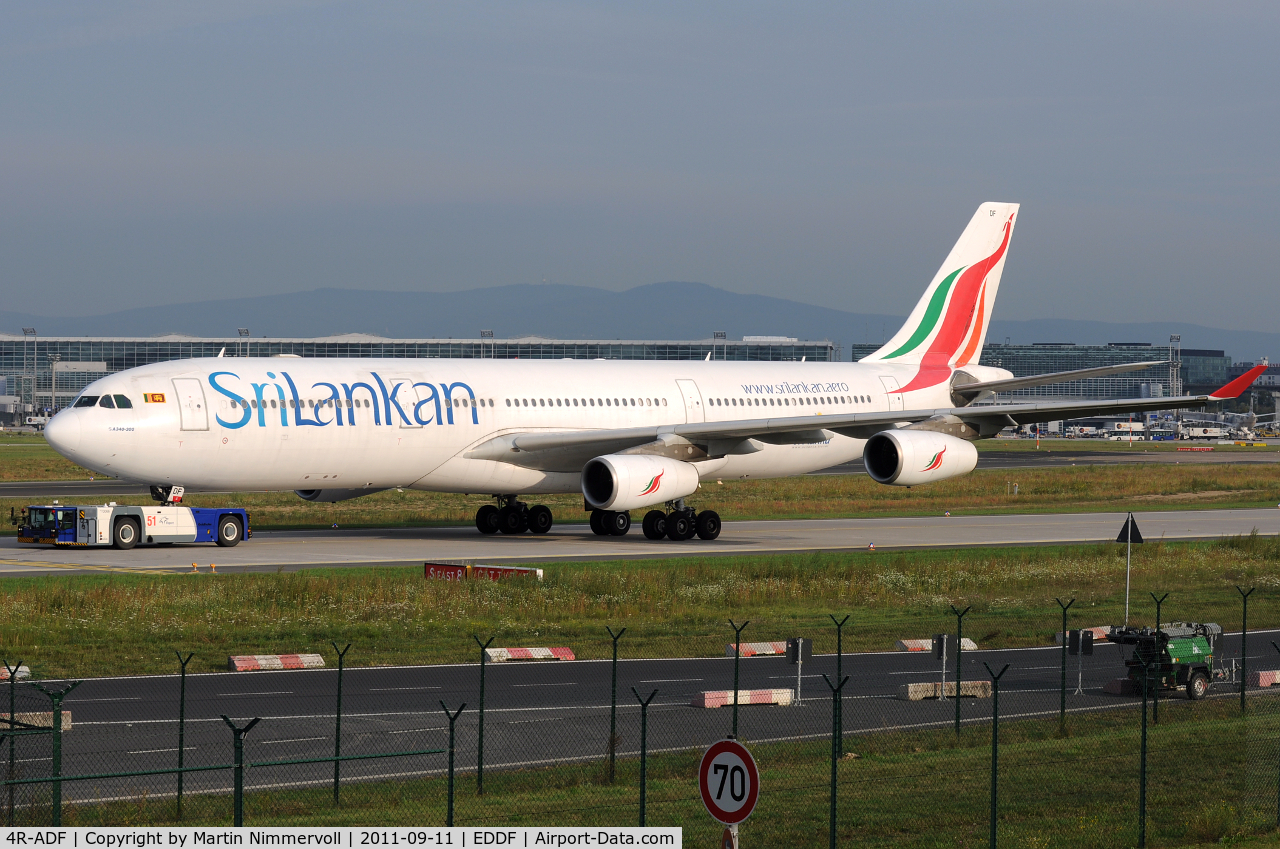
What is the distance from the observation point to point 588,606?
115 ft

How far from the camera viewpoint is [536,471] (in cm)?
4850

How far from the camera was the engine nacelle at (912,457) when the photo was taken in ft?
153

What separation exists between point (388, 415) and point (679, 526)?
11.7m

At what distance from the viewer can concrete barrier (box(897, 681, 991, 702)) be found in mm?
25875

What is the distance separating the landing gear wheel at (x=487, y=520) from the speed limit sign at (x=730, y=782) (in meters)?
40.1

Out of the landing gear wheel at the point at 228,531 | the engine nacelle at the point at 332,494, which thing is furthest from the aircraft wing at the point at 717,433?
the landing gear wheel at the point at 228,531

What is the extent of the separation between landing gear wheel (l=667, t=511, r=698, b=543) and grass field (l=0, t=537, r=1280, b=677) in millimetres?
6244

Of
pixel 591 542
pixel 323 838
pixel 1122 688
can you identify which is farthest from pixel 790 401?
pixel 323 838

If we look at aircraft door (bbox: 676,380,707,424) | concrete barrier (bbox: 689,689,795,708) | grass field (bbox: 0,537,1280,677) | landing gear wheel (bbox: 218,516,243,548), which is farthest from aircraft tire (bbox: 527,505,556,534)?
concrete barrier (bbox: 689,689,795,708)

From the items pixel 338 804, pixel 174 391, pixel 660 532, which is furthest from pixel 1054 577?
pixel 338 804

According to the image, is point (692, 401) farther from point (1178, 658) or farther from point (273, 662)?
point (1178, 658)

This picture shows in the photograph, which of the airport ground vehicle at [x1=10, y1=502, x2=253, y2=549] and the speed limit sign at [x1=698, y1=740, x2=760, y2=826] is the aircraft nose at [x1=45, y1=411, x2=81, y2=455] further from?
the speed limit sign at [x1=698, y1=740, x2=760, y2=826]

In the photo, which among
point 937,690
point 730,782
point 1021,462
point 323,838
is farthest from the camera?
point 1021,462

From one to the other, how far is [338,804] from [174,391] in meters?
27.7
